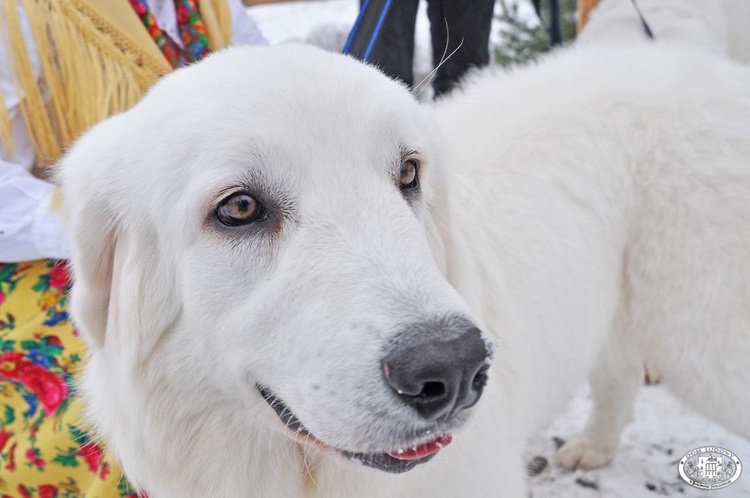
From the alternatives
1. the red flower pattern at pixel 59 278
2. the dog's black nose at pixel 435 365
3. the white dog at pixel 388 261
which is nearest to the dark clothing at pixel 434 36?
the white dog at pixel 388 261

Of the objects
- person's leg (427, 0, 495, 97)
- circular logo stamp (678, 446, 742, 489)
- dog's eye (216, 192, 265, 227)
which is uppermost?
dog's eye (216, 192, 265, 227)

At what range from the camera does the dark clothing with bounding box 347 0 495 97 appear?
2.45 metres

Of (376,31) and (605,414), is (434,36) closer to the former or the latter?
(376,31)

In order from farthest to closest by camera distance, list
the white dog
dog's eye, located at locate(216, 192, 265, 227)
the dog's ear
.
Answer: the dog's ear < dog's eye, located at locate(216, 192, 265, 227) < the white dog

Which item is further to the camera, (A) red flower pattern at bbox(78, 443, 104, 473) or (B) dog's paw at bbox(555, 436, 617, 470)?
(B) dog's paw at bbox(555, 436, 617, 470)

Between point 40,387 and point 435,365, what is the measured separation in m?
1.73

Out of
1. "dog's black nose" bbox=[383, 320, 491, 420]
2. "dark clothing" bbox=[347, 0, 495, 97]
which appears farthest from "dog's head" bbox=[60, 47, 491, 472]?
"dark clothing" bbox=[347, 0, 495, 97]

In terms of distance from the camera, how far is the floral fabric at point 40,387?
2312 millimetres

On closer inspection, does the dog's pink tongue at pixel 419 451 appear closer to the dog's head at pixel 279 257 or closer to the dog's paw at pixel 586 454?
the dog's head at pixel 279 257

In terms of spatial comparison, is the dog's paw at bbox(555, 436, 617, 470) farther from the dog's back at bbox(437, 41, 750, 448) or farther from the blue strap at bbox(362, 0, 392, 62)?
the blue strap at bbox(362, 0, 392, 62)

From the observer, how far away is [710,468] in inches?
114

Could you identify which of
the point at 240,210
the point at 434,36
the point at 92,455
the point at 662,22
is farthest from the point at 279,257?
the point at 662,22

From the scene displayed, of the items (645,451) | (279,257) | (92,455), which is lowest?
(645,451)

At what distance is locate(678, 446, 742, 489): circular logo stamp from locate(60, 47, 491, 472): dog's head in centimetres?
187
